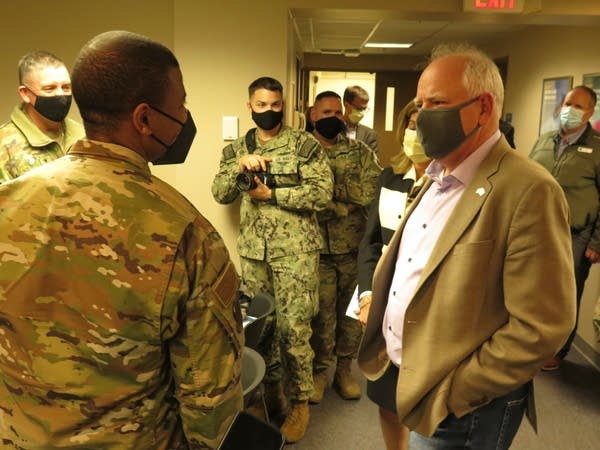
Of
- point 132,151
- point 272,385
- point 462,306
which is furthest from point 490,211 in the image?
point 272,385

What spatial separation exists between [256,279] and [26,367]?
147 centimetres

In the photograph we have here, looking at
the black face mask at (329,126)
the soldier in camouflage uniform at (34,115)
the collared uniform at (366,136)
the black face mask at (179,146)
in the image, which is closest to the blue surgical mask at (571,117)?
the black face mask at (329,126)

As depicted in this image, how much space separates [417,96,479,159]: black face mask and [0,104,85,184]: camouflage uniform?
1595 mm

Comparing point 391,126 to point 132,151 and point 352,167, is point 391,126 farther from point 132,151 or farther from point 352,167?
point 132,151

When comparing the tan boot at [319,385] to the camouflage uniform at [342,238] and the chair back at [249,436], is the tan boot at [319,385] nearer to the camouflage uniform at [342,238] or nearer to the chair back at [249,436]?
the camouflage uniform at [342,238]

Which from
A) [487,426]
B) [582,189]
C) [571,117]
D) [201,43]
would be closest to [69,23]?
[201,43]

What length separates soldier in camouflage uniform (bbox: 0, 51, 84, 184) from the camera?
1970 millimetres

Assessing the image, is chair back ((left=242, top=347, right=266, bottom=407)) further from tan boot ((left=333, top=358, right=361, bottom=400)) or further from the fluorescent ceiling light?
the fluorescent ceiling light

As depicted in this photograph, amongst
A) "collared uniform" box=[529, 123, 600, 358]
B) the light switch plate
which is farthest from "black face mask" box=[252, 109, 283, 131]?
"collared uniform" box=[529, 123, 600, 358]

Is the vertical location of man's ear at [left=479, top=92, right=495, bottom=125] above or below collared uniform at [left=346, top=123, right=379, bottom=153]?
above

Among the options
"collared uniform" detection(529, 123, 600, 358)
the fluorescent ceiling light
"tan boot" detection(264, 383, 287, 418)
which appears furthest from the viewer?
the fluorescent ceiling light

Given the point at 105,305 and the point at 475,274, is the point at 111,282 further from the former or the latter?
the point at 475,274

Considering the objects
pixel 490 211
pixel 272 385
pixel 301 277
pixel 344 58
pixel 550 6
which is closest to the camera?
pixel 490 211

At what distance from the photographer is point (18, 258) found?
2.74ft
